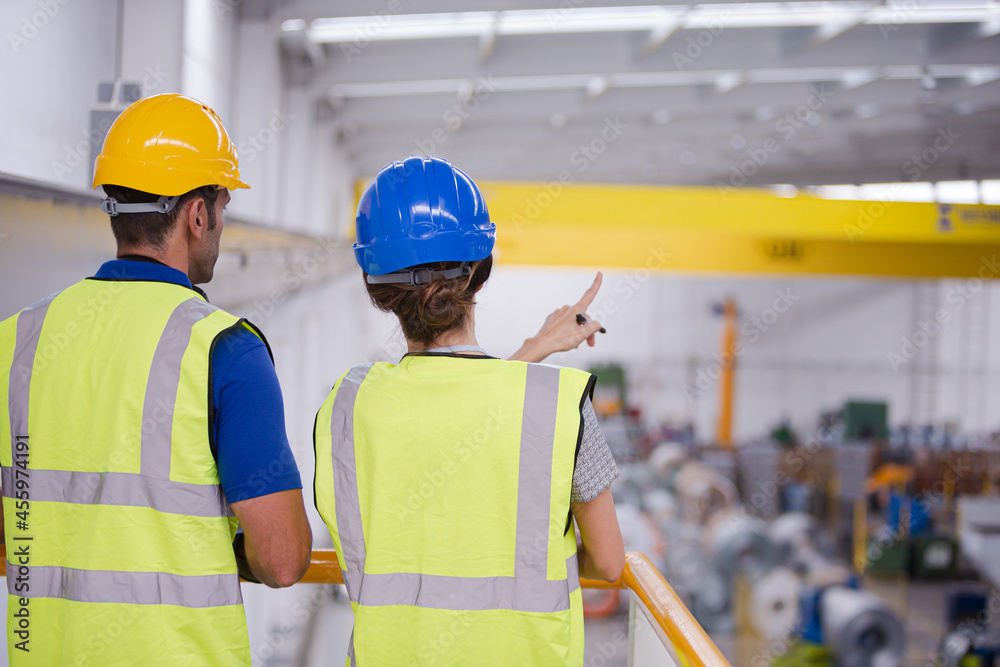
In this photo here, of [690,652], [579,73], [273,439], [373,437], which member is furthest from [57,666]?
[579,73]

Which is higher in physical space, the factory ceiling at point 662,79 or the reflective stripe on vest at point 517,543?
the factory ceiling at point 662,79

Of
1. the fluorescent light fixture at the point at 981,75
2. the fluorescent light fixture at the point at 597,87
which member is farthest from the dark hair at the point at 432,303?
the fluorescent light fixture at the point at 981,75

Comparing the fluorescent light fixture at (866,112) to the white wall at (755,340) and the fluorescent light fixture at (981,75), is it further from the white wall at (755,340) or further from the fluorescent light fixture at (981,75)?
the white wall at (755,340)

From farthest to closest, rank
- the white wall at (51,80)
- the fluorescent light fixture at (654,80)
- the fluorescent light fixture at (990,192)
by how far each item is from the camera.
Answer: the fluorescent light fixture at (990,192)
the fluorescent light fixture at (654,80)
the white wall at (51,80)

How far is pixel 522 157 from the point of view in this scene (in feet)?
34.2

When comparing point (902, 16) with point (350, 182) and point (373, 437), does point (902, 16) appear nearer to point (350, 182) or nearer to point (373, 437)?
point (373, 437)

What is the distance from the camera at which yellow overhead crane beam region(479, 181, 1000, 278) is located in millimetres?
7492

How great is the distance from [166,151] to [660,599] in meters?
1.22

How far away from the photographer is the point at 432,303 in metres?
1.24

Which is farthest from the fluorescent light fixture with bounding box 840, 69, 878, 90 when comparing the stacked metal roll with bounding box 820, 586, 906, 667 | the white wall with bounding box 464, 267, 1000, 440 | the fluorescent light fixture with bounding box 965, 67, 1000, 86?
the white wall with bounding box 464, 267, 1000, 440

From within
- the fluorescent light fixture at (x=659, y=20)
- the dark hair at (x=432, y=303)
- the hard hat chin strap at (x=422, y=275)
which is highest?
the fluorescent light fixture at (x=659, y=20)

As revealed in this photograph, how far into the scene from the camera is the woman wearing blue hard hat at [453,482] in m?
1.17

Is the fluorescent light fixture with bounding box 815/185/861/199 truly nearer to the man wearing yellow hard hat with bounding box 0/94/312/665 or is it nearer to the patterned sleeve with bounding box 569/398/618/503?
the patterned sleeve with bounding box 569/398/618/503

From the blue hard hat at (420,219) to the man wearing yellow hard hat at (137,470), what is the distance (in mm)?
257
